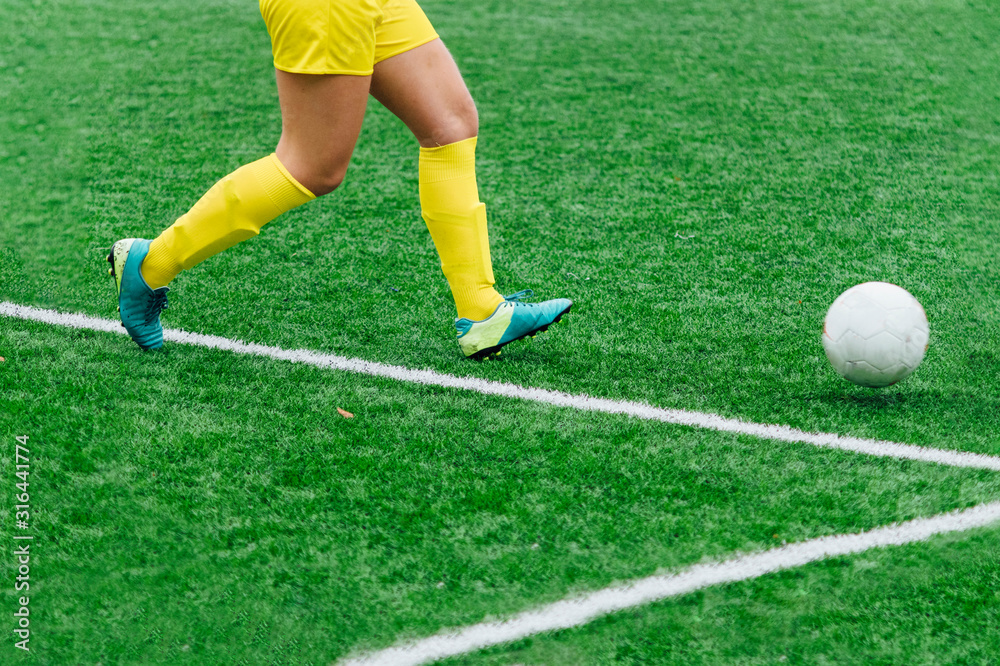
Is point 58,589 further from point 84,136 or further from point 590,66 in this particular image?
point 590,66

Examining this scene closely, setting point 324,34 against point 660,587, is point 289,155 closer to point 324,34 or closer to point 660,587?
point 324,34

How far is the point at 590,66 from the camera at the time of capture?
7.56m

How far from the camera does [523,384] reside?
10.7 feet

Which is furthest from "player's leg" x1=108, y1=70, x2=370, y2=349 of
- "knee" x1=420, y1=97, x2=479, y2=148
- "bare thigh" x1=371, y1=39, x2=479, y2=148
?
"knee" x1=420, y1=97, x2=479, y2=148

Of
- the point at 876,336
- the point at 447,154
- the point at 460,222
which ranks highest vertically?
the point at 447,154

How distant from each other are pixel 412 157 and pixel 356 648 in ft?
13.5

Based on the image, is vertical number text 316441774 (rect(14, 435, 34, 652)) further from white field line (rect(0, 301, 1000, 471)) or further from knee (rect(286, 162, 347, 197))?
knee (rect(286, 162, 347, 197))

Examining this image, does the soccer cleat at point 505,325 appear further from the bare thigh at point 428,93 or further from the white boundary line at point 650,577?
the bare thigh at point 428,93

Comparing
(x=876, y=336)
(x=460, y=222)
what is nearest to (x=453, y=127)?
(x=460, y=222)

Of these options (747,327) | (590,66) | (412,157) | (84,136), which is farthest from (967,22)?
(84,136)

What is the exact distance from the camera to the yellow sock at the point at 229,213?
122 inches

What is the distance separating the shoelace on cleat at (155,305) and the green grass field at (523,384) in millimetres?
148

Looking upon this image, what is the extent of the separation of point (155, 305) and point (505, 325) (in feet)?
4.04

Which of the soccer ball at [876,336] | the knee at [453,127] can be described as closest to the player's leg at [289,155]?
the knee at [453,127]
